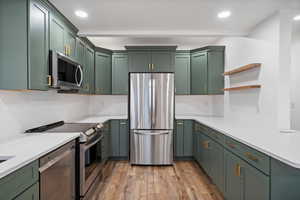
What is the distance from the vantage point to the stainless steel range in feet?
7.00

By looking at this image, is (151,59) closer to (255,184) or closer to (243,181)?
(243,181)

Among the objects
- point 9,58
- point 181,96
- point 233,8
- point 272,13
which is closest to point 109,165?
point 181,96

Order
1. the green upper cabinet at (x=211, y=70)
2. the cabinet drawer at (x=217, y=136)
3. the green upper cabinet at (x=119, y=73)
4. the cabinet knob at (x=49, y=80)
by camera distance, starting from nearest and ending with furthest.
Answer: the cabinet knob at (x=49, y=80) < the cabinet drawer at (x=217, y=136) < the green upper cabinet at (x=211, y=70) < the green upper cabinet at (x=119, y=73)

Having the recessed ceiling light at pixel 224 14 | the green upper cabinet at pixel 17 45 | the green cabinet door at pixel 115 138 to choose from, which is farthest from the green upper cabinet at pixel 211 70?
the green upper cabinet at pixel 17 45

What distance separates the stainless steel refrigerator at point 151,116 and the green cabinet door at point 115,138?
405mm

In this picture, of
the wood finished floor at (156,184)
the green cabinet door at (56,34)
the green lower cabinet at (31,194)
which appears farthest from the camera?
the wood finished floor at (156,184)

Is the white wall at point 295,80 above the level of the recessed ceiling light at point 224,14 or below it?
below

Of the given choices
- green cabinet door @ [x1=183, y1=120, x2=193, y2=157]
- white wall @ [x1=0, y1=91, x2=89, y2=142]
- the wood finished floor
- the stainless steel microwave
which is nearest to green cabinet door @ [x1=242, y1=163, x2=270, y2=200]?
the wood finished floor

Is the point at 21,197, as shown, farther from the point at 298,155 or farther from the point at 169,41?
the point at 169,41

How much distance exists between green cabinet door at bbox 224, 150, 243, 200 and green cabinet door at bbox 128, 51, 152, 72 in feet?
7.45

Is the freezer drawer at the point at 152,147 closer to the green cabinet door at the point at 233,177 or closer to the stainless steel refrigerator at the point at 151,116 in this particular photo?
the stainless steel refrigerator at the point at 151,116

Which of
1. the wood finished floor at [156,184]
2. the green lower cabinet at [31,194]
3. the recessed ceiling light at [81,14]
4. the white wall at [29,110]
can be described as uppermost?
the recessed ceiling light at [81,14]

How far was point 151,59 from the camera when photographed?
3.74 metres

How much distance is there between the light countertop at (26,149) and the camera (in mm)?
1105
